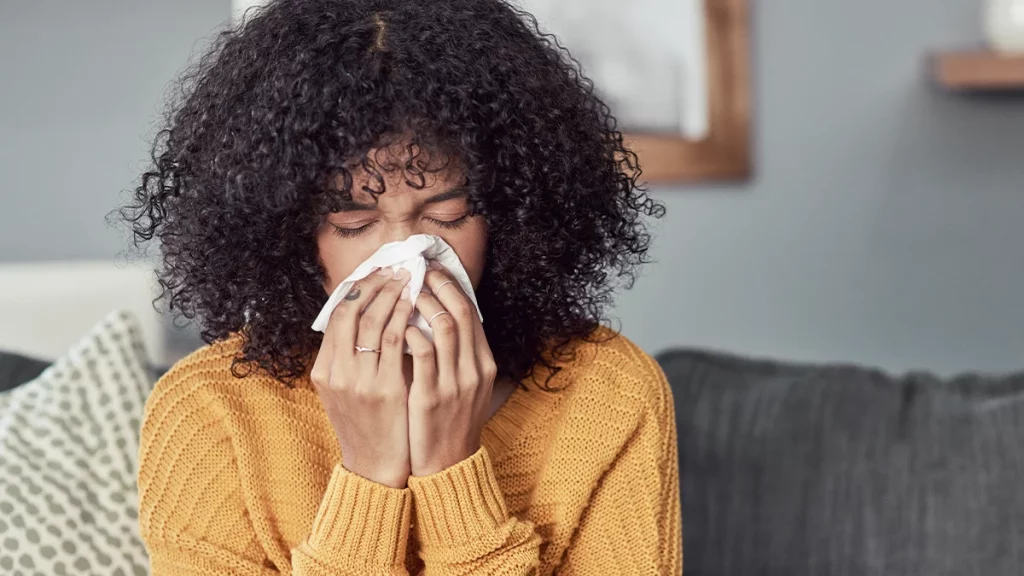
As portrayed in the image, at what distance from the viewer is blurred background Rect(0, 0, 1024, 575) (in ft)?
5.27

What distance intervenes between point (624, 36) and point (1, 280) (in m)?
1.36

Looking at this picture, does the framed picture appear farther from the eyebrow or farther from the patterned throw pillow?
the eyebrow

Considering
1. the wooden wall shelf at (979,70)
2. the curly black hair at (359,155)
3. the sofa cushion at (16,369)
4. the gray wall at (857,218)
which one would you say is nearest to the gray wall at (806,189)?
the gray wall at (857,218)

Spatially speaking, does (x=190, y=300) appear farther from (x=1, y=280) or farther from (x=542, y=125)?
(x=1, y=280)

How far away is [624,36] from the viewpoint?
2350 mm

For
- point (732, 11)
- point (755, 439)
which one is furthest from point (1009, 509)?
point (732, 11)

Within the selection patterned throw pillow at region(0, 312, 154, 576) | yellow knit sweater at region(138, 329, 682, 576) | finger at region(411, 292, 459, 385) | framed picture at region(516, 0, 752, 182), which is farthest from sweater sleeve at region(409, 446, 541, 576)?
framed picture at region(516, 0, 752, 182)

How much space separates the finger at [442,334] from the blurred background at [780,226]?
652mm

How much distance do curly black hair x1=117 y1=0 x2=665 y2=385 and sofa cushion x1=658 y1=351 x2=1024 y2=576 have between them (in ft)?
1.56

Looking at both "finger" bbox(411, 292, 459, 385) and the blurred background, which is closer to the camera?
"finger" bbox(411, 292, 459, 385)

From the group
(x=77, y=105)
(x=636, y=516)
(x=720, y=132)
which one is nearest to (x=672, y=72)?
(x=720, y=132)

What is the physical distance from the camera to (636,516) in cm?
120

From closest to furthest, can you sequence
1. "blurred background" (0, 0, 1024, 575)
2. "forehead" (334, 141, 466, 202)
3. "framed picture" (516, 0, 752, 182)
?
"forehead" (334, 141, 466, 202)
"blurred background" (0, 0, 1024, 575)
"framed picture" (516, 0, 752, 182)

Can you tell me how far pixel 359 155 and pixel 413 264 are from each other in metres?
0.11
